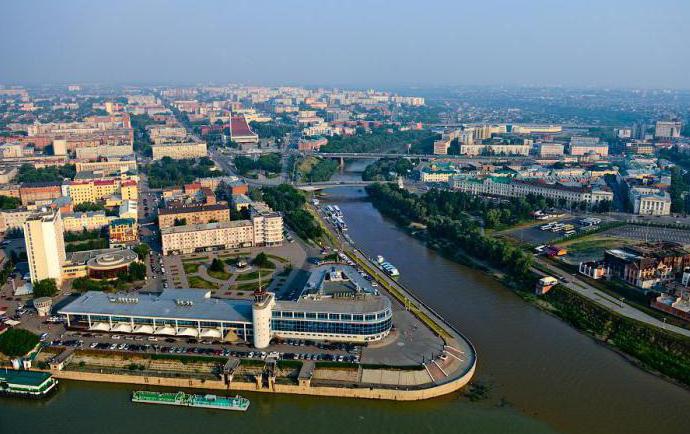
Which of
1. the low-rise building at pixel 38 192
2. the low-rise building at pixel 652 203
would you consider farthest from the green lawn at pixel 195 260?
the low-rise building at pixel 652 203

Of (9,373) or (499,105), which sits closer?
(9,373)

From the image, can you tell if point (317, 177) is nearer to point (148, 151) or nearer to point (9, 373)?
point (148, 151)

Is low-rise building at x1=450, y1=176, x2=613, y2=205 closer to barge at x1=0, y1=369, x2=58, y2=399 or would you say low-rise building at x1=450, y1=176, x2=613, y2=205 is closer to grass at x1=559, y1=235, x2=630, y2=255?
grass at x1=559, y1=235, x2=630, y2=255

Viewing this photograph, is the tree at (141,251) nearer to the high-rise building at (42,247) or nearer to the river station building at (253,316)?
the high-rise building at (42,247)

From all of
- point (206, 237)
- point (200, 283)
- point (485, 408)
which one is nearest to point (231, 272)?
point (200, 283)

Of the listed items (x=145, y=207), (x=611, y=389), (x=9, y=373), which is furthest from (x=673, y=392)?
(x=145, y=207)

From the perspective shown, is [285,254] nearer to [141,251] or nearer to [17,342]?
[141,251]
